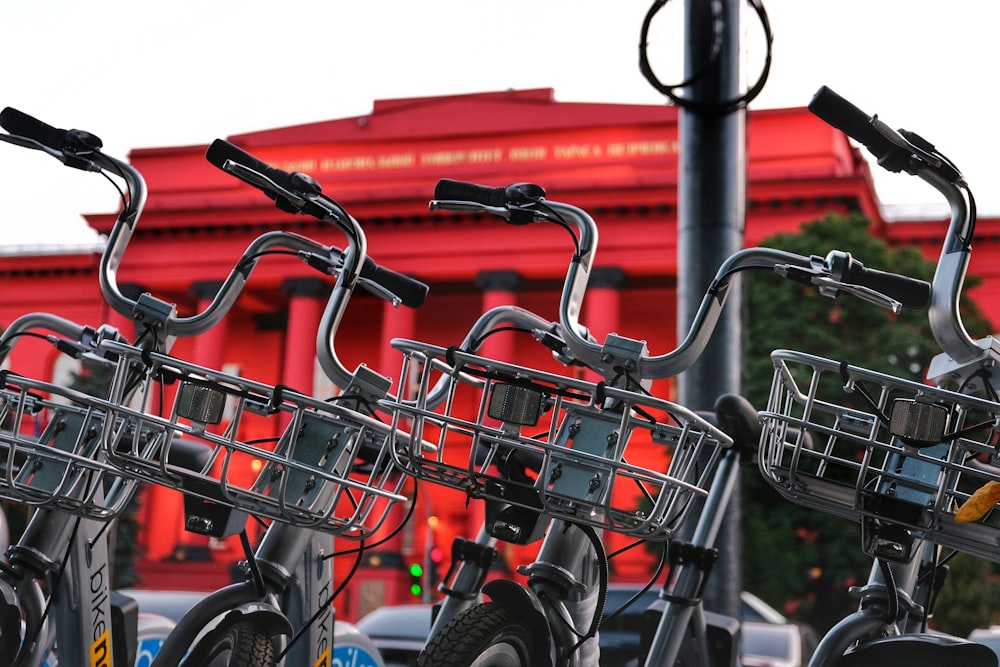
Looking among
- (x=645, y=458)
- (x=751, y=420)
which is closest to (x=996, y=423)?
(x=751, y=420)

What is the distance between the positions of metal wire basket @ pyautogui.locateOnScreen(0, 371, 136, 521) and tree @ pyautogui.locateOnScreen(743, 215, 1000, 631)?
9137 millimetres

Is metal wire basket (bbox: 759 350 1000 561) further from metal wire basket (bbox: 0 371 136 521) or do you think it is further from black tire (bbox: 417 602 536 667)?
metal wire basket (bbox: 0 371 136 521)

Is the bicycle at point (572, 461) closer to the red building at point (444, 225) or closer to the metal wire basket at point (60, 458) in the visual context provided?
the metal wire basket at point (60, 458)

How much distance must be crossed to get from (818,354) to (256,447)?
12.1m

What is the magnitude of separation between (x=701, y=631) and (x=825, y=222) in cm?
1384

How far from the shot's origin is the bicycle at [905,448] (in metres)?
1.86

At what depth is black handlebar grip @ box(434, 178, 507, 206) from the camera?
7.69ft

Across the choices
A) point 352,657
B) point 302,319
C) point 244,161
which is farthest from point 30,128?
point 302,319

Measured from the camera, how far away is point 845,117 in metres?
1.95

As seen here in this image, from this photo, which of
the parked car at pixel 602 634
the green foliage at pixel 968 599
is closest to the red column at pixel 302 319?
the green foliage at pixel 968 599

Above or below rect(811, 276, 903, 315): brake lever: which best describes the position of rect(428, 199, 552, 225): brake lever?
above

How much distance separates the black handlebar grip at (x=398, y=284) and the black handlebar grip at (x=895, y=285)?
1.02 metres

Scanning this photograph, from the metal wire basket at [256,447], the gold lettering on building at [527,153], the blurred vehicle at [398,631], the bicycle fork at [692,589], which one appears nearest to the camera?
the metal wire basket at [256,447]

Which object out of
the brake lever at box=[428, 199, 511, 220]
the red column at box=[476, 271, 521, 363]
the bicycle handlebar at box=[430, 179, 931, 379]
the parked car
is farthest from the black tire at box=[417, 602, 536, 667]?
the red column at box=[476, 271, 521, 363]
